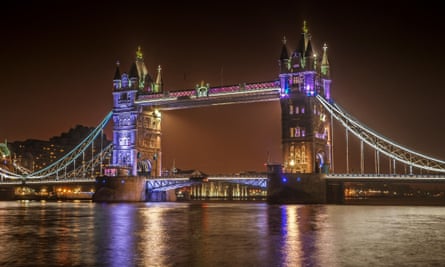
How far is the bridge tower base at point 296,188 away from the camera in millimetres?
66688

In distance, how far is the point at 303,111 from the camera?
71.7 m

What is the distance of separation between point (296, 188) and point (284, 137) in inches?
314

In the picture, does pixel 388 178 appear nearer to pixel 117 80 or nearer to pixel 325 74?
pixel 325 74

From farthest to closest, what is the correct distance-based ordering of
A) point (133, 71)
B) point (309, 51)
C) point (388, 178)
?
point (133, 71), point (309, 51), point (388, 178)

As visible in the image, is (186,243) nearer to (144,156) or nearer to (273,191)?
(273,191)

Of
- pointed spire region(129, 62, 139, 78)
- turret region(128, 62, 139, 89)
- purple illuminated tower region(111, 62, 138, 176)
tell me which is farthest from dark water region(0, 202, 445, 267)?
pointed spire region(129, 62, 139, 78)

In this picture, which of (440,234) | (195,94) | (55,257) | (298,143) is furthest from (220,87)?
(55,257)

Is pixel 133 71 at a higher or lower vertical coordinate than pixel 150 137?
higher

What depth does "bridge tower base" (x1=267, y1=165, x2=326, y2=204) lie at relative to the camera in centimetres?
6669

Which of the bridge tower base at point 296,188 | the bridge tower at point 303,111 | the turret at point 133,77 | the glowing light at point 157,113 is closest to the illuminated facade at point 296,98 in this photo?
the bridge tower at point 303,111

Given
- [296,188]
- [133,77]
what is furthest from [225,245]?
[133,77]

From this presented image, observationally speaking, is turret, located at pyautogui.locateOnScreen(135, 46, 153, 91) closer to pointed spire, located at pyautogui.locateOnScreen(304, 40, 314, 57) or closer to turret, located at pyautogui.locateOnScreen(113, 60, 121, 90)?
turret, located at pyautogui.locateOnScreen(113, 60, 121, 90)

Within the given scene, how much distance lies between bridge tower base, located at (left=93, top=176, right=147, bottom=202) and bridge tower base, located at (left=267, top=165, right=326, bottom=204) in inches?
848

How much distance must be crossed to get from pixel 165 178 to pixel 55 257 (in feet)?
203
